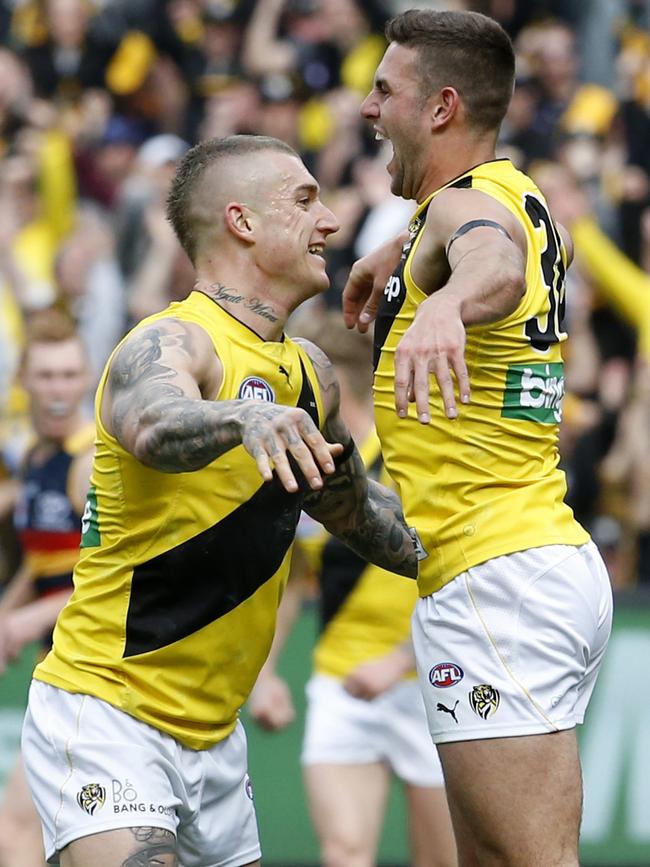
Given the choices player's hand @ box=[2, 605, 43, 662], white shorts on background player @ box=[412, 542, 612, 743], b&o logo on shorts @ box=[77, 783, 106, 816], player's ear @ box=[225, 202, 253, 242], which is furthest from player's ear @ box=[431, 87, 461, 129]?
player's hand @ box=[2, 605, 43, 662]

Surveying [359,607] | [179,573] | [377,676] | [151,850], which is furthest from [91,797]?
[359,607]

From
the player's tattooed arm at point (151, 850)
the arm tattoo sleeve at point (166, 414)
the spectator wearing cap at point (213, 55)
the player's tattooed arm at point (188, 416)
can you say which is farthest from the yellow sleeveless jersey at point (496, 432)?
the spectator wearing cap at point (213, 55)

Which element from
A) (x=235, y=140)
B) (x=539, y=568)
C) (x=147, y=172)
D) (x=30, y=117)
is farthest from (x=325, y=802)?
(x=30, y=117)

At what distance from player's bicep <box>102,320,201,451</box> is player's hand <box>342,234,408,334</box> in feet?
3.10

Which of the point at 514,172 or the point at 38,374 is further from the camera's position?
the point at 38,374

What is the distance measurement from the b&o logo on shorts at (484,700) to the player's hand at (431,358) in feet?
2.98

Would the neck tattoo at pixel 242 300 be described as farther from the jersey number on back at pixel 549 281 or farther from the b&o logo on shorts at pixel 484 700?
the b&o logo on shorts at pixel 484 700

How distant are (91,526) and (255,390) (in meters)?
0.61

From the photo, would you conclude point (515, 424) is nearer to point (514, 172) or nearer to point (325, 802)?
point (514, 172)

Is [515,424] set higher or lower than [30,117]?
higher

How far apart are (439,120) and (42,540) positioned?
3.48 meters

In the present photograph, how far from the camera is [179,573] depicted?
176 inches

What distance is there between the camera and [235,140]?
4.79 meters

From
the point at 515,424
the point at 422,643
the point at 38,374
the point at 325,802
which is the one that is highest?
the point at 515,424
